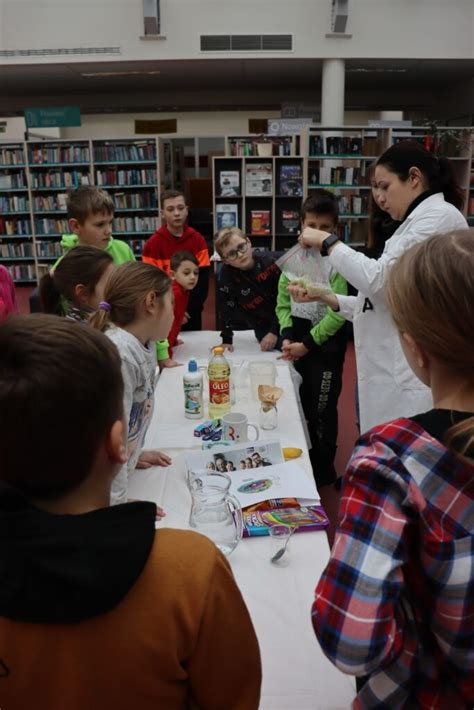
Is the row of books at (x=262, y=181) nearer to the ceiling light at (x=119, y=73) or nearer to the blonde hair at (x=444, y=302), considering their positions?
the ceiling light at (x=119, y=73)

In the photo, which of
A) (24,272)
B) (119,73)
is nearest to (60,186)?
(24,272)

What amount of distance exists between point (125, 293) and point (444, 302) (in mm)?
1097

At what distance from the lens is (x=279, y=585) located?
109 centimetres

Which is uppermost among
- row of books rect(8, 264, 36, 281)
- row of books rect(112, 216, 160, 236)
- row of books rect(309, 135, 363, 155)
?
row of books rect(309, 135, 363, 155)

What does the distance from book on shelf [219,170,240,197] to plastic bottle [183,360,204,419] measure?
16.9 feet

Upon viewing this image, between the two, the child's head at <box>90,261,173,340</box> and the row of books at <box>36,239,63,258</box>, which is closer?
the child's head at <box>90,261,173,340</box>

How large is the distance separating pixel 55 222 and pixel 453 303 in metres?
8.26

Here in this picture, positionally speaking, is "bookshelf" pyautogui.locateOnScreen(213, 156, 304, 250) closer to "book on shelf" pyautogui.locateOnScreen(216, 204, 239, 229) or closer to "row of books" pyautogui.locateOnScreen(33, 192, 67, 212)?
"book on shelf" pyautogui.locateOnScreen(216, 204, 239, 229)

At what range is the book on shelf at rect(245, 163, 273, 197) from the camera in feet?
21.9

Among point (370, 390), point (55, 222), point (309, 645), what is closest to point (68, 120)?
point (55, 222)

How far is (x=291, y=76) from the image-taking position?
944 centimetres

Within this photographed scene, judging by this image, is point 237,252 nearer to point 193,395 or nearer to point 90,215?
point 90,215

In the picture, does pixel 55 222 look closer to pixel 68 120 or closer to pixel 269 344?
pixel 68 120

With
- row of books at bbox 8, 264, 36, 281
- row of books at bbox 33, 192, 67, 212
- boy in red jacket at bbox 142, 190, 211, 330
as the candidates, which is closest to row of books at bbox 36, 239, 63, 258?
row of books at bbox 8, 264, 36, 281
